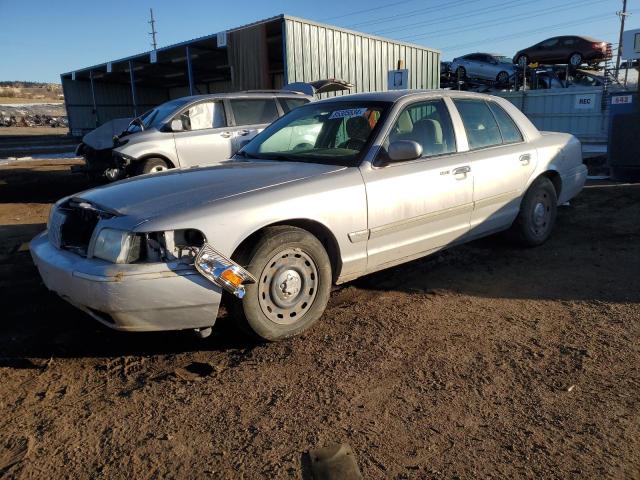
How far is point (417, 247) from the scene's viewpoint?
4098mm

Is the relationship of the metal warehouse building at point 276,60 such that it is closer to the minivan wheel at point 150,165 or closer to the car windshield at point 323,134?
the minivan wheel at point 150,165

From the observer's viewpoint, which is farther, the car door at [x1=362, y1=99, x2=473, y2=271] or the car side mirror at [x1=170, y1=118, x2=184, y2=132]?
the car side mirror at [x1=170, y1=118, x2=184, y2=132]

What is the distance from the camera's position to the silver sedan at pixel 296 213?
115 inches

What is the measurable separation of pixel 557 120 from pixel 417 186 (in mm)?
15253

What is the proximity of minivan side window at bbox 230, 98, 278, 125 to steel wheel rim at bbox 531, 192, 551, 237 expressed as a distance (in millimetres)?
5369

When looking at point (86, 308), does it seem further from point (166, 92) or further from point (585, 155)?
point (166, 92)

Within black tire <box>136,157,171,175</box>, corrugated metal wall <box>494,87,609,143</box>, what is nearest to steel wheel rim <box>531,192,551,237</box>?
black tire <box>136,157,171,175</box>

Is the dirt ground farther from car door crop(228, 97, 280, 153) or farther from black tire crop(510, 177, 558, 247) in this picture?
car door crop(228, 97, 280, 153)

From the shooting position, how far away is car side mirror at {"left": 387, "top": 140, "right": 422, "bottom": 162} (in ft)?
12.1

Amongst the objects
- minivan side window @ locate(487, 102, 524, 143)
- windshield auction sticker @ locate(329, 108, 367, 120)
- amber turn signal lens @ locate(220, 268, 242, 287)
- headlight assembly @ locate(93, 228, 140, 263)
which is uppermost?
windshield auction sticker @ locate(329, 108, 367, 120)

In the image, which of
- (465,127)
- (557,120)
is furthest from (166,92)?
(465,127)

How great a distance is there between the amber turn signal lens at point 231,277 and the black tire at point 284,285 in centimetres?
15

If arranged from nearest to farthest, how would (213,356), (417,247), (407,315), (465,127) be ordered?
(213,356) → (407,315) → (417,247) → (465,127)

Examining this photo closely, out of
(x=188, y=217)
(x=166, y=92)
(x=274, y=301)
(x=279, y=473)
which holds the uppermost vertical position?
(x=166, y=92)
